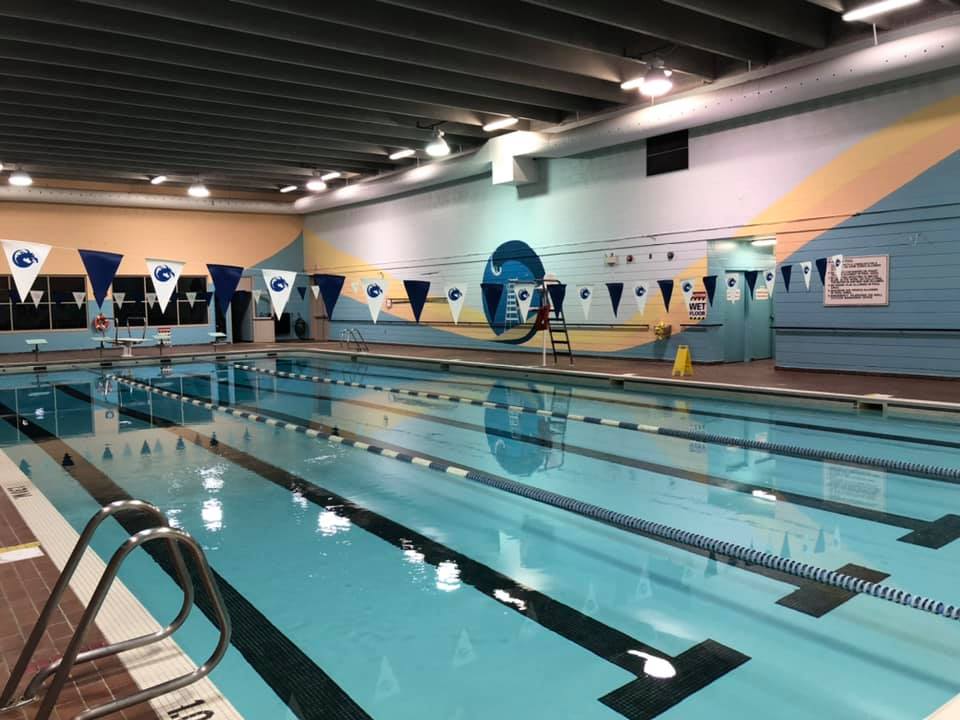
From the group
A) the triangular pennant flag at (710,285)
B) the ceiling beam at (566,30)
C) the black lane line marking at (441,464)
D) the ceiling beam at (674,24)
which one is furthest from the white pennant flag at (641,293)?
the black lane line marking at (441,464)

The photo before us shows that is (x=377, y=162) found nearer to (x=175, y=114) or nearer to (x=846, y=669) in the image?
(x=175, y=114)

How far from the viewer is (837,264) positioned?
957 centimetres

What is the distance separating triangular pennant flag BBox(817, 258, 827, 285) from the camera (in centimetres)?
957

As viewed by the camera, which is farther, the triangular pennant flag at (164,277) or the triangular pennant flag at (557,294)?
the triangular pennant flag at (557,294)

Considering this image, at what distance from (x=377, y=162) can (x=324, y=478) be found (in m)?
11.3

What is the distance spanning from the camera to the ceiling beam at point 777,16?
7.34 metres

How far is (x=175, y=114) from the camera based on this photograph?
36.4 ft

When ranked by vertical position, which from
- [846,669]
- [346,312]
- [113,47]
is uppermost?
[113,47]

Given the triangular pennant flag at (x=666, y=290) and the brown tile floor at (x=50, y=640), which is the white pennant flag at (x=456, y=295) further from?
the brown tile floor at (x=50, y=640)

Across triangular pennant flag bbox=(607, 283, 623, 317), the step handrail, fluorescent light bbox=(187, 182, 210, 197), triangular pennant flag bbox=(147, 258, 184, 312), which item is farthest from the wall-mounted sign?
fluorescent light bbox=(187, 182, 210, 197)

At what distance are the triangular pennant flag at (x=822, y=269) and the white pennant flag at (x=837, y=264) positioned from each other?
0.35 feet

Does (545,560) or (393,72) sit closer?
(545,560)

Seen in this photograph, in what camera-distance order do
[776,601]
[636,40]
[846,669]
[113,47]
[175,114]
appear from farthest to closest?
[175,114]
[636,40]
[113,47]
[776,601]
[846,669]

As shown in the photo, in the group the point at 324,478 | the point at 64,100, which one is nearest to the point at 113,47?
the point at 64,100
